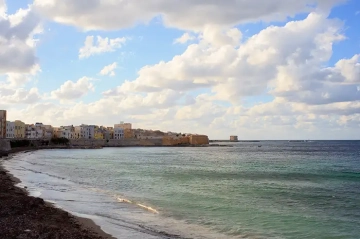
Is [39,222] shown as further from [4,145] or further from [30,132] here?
[30,132]

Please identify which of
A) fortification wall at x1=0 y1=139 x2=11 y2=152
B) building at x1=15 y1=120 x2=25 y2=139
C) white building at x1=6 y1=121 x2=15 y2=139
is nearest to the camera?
fortification wall at x1=0 y1=139 x2=11 y2=152

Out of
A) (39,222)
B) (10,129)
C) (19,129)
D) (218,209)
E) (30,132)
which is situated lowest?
(218,209)

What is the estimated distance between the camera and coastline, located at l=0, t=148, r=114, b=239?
1262 centimetres

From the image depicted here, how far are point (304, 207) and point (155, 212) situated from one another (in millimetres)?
8845

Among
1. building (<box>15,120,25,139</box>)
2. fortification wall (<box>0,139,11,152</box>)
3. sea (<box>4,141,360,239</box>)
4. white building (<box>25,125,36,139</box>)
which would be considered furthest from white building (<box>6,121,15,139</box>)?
sea (<box>4,141,360,239</box>)

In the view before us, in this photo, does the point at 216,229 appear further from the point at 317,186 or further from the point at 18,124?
the point at 18,124

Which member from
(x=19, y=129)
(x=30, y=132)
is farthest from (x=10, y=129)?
(x=30, y=132)

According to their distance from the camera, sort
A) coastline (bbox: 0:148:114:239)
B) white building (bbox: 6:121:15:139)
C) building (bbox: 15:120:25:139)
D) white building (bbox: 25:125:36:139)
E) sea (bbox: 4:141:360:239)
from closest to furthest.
Result: coastline (bbox: 0:148:114:239) → sea (bbox: 4:141:360:239) → white building (bbox: 6:121:15:139) → building (bbox: 15:120:25:139) → white building (bbox: 25:125:36:139)

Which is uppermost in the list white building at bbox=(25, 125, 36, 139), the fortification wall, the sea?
white building at bbox=(25, 125, 36, 139)

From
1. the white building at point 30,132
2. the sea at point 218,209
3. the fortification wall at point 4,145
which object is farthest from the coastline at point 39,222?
the white building at point 30,132

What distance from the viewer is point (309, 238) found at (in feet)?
50.3

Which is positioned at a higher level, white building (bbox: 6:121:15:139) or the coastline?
white building (bbox: 6:121:15:139)

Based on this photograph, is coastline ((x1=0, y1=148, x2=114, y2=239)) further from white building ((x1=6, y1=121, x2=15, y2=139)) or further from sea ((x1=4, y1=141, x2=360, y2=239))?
white building ((x1=6, y1=121, x2=15, y2=139))

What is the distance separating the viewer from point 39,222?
48.0ft
